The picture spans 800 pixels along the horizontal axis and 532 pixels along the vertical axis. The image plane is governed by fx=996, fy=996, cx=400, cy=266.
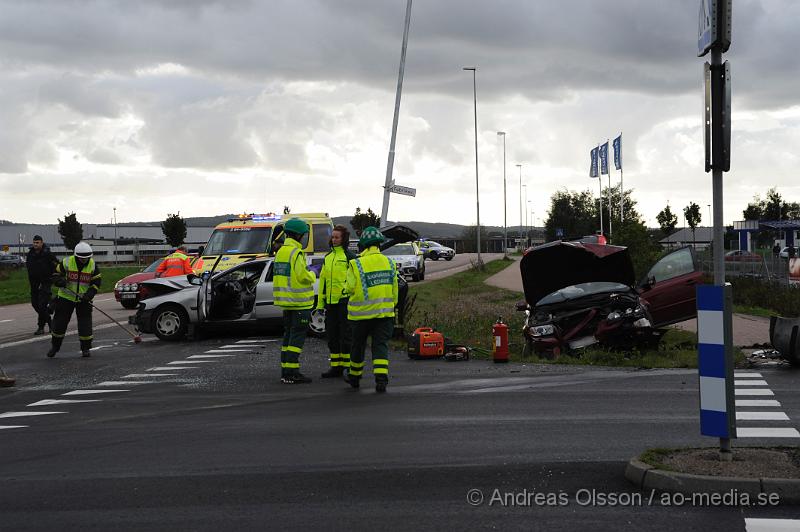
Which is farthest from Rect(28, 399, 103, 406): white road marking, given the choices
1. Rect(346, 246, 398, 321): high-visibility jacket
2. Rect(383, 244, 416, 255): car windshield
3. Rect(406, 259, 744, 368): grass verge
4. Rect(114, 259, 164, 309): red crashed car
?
Rect(383, 244, 416, 255): car windshield

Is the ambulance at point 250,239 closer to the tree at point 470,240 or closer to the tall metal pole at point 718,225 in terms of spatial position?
the tall metal pole at point 718,225

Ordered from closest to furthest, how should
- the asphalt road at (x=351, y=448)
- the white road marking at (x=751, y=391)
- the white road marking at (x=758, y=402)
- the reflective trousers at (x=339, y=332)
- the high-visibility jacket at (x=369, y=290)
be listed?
the asphalt road at (x=351, y=448) < the white road marking at (x=758, y=402) < the white road marking at (x=751, y=391) < the high-visibility jacket at (x=369, y=290) < the reflective trousers at (x=339, y=332)

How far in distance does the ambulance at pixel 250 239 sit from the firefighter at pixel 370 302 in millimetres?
10806

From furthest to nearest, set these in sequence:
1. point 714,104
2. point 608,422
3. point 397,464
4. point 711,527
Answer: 1. point 608,422
2. point 397,464
3. point 714,104
4. point 711,527

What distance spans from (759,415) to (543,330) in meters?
5.93

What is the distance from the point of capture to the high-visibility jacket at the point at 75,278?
16.4 m

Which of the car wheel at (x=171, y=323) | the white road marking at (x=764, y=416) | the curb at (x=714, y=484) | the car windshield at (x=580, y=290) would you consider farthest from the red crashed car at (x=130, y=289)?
the curb at (x=714, y=484)

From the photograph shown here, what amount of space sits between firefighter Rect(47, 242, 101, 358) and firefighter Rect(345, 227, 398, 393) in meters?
6.31

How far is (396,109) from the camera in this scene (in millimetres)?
24969

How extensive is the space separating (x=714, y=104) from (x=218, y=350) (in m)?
11.8

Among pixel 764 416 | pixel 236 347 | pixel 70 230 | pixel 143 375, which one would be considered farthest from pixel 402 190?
pixel 70 230

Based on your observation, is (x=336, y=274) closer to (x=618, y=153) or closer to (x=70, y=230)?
(x=618, y=153)

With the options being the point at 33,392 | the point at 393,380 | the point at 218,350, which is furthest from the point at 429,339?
the point at 33,392

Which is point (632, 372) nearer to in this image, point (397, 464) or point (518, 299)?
point (397, 464)
